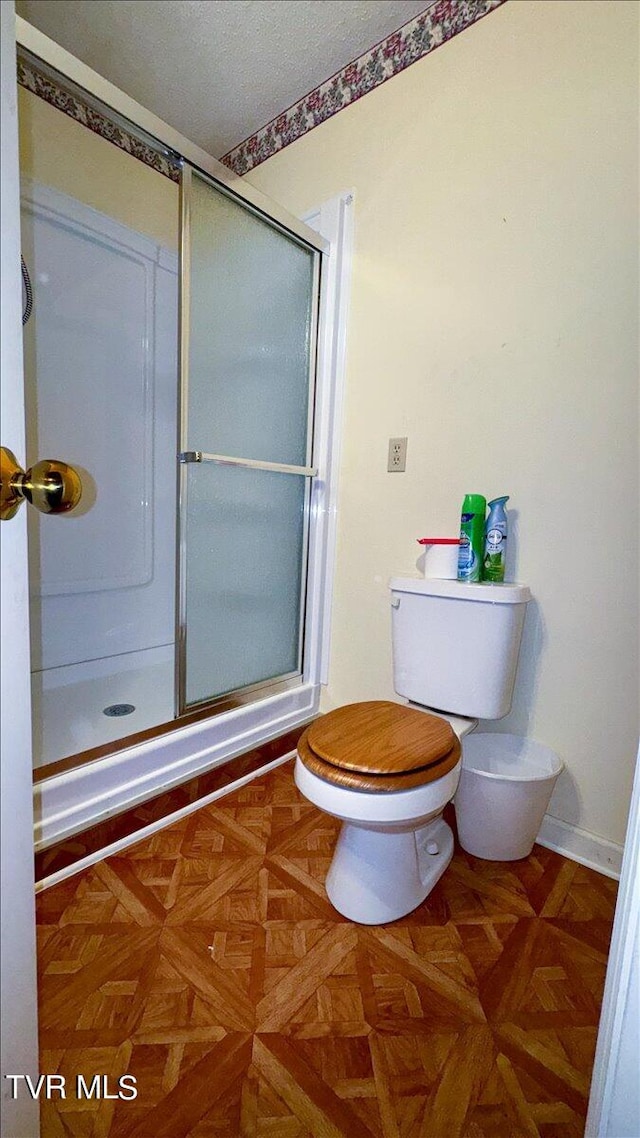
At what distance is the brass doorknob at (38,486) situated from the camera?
40 centimetres

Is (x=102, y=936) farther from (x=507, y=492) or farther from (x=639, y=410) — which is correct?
(x=639, y=410)

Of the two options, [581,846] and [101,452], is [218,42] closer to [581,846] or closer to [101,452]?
[101,452]

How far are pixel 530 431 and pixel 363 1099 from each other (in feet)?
4.16

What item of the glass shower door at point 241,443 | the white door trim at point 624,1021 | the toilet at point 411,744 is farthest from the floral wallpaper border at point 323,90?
the white door trim at point 624,1021

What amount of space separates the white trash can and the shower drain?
0.96 metres

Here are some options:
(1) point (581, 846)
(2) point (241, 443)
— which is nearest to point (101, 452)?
(2) point (241, 443)

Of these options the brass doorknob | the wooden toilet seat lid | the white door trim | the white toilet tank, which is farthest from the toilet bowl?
the brass doorknob

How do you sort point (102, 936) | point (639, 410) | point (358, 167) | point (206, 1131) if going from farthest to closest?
point (358, 167)
point (639, 410)
point (102, 936)
point (206, 1131)

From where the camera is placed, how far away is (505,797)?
3.56 ft

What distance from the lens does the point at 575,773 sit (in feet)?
3.82

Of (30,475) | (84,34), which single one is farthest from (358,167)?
(30,475)

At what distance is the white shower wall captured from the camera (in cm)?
157

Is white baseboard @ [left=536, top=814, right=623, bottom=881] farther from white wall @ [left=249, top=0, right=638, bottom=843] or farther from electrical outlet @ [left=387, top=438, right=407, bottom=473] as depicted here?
electrical outlet @ [left=387, top=438, right=407, bottom=473]

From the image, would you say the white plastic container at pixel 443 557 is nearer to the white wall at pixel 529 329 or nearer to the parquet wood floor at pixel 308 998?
the white wall at pixel 529 329
